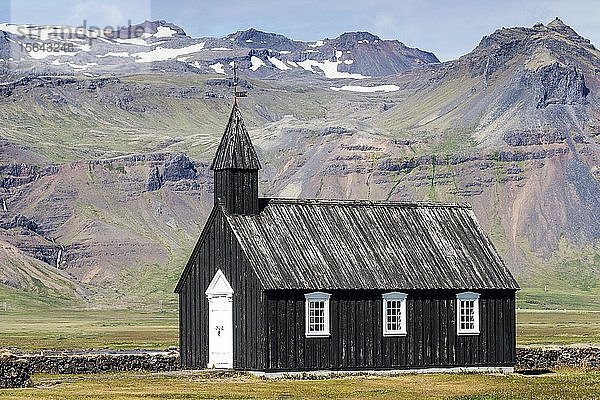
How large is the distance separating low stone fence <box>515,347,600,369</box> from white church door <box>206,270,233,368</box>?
56.4ft

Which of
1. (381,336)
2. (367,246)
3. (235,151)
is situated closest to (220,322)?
(381,336)

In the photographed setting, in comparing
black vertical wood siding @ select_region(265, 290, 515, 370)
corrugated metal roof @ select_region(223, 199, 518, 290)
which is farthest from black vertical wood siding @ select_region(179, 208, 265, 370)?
black vertical wood siding @ select_region(265, 290, 515, 370)

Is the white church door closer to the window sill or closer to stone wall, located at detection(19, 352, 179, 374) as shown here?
the window sill

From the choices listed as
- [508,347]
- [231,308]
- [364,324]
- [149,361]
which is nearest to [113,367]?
[149,361]

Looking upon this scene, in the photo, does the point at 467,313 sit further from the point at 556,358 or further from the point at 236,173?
the point at 236,173

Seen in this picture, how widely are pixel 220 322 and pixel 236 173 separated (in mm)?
6976

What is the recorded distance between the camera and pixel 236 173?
67938 millimetres

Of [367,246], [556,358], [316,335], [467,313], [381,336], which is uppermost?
[367,246]

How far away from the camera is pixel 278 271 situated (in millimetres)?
64812

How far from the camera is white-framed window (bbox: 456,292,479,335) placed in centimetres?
6900

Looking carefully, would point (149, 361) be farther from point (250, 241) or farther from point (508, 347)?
point (508, 347)

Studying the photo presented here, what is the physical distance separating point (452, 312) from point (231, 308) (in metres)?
10.7

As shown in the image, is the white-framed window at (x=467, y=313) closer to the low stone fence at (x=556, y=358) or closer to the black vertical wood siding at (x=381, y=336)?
the black vertical wood siding at (x=381, y=336)

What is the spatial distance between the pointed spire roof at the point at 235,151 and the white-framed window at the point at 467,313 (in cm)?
1151
